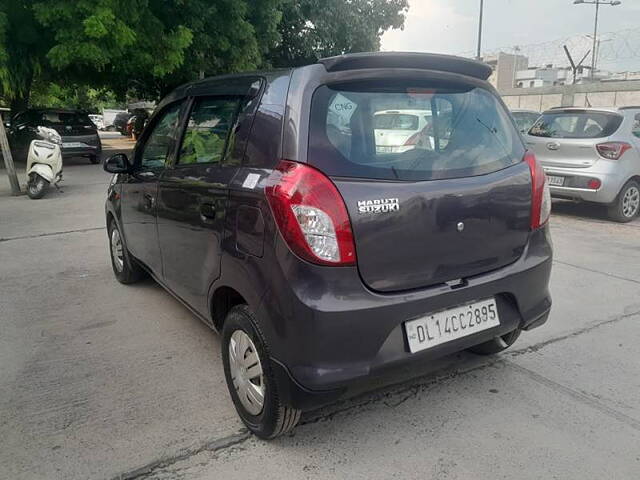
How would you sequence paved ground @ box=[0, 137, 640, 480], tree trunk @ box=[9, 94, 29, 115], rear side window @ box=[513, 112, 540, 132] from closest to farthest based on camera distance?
paved ground @ box=[0, 137, 640, 480] < rear side window @ box=[513, 112, 540, 132] < tree trunk @ box=[9, 94, 29, 115]

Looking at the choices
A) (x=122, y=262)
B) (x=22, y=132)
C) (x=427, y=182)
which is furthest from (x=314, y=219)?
(x=22, y=132)

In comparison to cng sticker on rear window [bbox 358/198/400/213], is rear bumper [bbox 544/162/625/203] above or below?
below


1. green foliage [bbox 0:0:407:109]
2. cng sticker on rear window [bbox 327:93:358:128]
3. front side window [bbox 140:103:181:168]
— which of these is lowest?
front side window [bbox 140:103:181:168]

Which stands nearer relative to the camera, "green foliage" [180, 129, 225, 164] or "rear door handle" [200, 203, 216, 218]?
"rear door handle" [200, 203, 216, 218]

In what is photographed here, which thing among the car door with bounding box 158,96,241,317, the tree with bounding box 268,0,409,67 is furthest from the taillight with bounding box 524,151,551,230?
the tree with bounding box 268,0,409,67

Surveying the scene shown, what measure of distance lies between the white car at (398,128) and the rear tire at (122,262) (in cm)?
277

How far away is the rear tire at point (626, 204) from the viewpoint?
297 inches

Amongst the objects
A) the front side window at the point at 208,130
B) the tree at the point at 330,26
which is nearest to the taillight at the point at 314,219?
the front side window at the point at 208,130

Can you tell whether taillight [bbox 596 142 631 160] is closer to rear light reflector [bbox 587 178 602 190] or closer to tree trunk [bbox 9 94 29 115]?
rear light reflector [bbox 587 178 602 190]

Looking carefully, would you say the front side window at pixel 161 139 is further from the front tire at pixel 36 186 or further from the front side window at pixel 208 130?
the front tire at pixel 36 186

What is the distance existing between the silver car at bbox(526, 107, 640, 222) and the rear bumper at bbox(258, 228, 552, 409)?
19.9 ft

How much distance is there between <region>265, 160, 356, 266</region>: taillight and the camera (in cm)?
207

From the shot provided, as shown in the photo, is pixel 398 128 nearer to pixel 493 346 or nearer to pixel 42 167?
pixel 493 346

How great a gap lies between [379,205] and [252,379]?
101 centimetres
